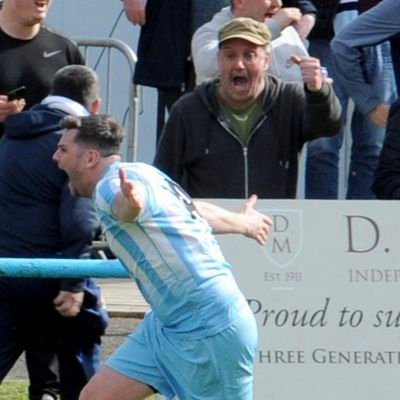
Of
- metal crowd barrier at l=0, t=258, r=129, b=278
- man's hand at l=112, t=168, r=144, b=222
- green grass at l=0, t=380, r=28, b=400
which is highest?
man's hand at l=112, t=168, r=144, b=222

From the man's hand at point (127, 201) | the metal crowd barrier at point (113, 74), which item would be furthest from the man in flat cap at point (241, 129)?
the metal crowd barrier at point (113, 74)

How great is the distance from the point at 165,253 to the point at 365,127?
3.14 m

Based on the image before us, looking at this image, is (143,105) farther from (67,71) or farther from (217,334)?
(217,334)

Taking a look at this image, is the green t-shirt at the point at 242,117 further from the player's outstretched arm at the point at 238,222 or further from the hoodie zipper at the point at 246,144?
the player's outstretched arm at the point at 238,222

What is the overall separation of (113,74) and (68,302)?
4.56m

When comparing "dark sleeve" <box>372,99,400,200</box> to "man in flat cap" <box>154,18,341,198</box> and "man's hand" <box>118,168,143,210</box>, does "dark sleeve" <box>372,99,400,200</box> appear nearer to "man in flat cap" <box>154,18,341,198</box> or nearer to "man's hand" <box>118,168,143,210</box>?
"man in flat cap" <box>154,18,341,198</box>

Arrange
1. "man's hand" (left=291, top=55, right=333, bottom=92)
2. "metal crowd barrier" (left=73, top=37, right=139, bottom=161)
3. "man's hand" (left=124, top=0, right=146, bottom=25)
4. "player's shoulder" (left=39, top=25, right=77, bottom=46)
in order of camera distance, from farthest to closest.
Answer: "metal crowd barrier" (left=73, top=37, right=139, bottom=161)
"man's hand" (left=124, top=0, right=146, bottom=25)
"player's shoulder" (left=39, top=25, right=77, bottom=46)
"man's hand" (left=291, top=55, right=333, bottom=92)

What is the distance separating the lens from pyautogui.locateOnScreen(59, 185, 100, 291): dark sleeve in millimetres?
7324

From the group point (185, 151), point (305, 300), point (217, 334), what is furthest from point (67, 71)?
point (217, 334)

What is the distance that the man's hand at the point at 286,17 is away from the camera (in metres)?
8.57

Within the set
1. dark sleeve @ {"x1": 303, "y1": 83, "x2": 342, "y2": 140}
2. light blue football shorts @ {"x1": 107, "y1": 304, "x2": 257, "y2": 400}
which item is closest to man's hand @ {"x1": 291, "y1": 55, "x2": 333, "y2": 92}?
dark sleeve @ {"x1": 303, "y1": 83, "x2": 342, "y2": 140}

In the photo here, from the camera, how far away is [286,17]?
858cm

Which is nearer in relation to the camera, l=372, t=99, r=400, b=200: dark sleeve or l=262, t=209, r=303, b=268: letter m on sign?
l=262, t=209, r=303, b=268: letter m on sign

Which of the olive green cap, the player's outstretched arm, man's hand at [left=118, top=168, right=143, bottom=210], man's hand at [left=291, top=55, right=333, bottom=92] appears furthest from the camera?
the olive green cap
